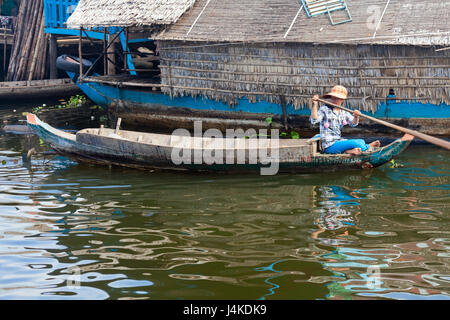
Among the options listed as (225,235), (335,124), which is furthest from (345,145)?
(225,235)

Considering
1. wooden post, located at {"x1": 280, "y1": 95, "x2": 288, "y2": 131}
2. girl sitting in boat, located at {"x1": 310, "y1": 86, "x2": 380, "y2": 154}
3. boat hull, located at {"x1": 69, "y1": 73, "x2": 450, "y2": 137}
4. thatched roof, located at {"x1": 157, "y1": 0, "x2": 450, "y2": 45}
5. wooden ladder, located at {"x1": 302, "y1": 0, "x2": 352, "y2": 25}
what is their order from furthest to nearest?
1. wooden post, located at {"x1": 280, "y1": 95, "x2": 288, "y2": 131}
2. wooden ladder, located at {"x1": 302, "y1": 0, "x2": 352, "y2": 25}
3. boat hull, located at {"x1": 69, "y1": 73, "x2": 450, "y2": 137}
4. thatched roof, located at {"x1": 157, "y1": 0, "x2": 450, "y2": 45}
5. girl sitting in boat, located at {"x1": 310, "y1": 86, "x2": 380, "y2": 154}

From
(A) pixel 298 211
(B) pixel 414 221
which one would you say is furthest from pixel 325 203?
(B) pixel 414 221

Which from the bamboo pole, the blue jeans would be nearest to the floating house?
the blue jeans

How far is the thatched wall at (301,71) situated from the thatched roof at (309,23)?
22 cm

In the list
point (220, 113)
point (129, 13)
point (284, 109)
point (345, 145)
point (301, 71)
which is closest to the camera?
point (345, 145)

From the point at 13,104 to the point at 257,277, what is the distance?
14.5 m

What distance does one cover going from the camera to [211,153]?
9766 millimetres

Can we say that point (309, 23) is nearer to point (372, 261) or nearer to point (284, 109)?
point (284, 109)

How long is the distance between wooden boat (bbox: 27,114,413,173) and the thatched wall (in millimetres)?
2560

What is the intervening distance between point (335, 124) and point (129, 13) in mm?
6768

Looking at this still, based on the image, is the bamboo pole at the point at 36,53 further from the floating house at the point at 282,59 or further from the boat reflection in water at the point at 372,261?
the boat reflection in water at the point at 372,261

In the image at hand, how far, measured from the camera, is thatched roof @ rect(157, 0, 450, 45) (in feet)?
38.0

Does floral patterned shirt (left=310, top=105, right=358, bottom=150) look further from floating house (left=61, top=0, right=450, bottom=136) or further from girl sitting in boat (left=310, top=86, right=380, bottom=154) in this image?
floating house (left=61, top=0, right=450, bottom=136)
